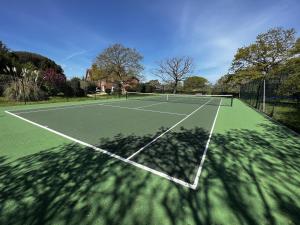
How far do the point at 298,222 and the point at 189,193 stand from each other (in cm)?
129

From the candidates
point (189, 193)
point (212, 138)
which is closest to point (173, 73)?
point (212, 138)

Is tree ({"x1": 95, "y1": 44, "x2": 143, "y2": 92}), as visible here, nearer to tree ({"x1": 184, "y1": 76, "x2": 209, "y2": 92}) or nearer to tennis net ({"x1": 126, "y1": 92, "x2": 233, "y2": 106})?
tennis net ({"x1": 126, "y1": 92, "x2": 233, "y2": 106})

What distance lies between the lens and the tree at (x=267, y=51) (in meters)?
24.5

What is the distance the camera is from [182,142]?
452cm

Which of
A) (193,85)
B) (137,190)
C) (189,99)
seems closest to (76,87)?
(189,99)

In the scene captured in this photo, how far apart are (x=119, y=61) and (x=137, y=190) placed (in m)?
30.0

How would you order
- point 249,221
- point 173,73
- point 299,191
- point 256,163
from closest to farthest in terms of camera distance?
1. point 249,221
2. point 299,191
3. point 256,163
4. point 173,73

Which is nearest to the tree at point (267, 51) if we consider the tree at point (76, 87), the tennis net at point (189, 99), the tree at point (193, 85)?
the tennis net at point (189, 99)

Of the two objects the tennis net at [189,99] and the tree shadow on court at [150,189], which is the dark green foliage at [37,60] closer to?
the tennis net at [189,99]

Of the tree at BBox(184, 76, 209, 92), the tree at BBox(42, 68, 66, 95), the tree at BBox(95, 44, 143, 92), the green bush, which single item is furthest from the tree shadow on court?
the tree at BBox(184, 76, 209, 92)

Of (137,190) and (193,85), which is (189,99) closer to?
(137,190)

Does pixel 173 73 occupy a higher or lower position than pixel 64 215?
higher

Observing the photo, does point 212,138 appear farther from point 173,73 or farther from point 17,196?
point 173,73

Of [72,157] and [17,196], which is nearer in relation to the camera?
[17,196]
